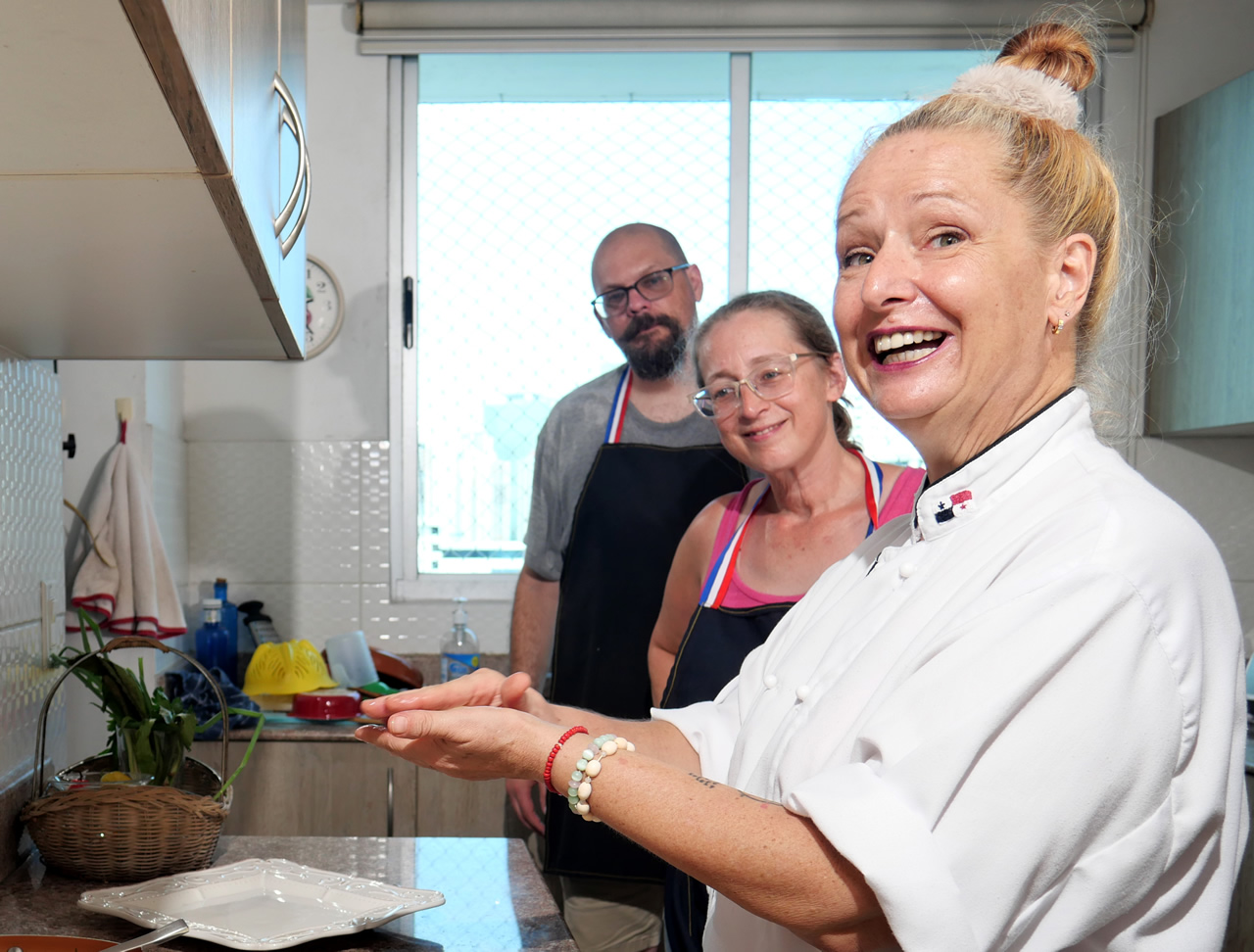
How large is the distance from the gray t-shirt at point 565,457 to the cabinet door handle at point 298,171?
1078 mm

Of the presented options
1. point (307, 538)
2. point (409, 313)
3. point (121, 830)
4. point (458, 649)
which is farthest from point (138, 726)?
point (409, 313)

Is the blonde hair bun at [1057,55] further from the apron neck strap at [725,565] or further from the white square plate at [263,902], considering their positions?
the white square plate at [263,902]

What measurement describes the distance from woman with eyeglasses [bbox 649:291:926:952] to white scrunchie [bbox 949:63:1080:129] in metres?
0.71

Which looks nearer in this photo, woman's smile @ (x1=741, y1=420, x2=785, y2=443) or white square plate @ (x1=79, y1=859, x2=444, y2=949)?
white square plate @ (x1=79, y1=859, x2=444, y2=949)

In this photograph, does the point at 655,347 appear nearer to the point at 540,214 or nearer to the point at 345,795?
the point at 540,214

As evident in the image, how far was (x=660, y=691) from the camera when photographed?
1666 mm

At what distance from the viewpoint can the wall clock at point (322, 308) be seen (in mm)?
2996

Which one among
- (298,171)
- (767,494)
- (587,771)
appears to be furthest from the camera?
(767,494)

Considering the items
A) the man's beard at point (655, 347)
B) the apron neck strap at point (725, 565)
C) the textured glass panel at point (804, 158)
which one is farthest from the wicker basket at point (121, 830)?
the textured glass panel at point (804, 158)

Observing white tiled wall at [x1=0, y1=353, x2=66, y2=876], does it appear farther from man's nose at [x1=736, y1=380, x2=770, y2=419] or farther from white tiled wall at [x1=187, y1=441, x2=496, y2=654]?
white tiled wall at [x1=187, y1=441, x2=496, y2=654]

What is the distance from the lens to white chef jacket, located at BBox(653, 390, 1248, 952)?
24.7 inches

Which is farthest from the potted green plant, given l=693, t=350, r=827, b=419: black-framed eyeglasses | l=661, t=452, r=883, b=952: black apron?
l=693, t=350, r=827, b=419: black-framed eyeglasses

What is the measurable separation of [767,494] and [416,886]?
0.76 m

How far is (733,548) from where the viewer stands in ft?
5.22
